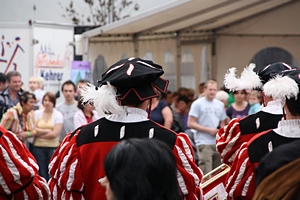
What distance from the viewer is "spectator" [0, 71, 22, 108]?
9031 millimetres

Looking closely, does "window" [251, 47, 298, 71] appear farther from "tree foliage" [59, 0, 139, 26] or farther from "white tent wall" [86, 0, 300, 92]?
"tree foliage" [59, 0, 139, 26]

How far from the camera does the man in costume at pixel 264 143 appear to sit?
363 cm

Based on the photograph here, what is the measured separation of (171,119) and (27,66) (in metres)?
3.71

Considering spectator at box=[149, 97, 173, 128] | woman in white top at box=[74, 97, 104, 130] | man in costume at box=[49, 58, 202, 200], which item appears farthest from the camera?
spectator at box=[149, 97, 173, 128]

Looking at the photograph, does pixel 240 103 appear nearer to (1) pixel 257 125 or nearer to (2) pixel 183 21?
(2) pixel 183 21

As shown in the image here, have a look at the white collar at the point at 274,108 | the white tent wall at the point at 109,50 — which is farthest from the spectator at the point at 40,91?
the white collar at the point at 274,108

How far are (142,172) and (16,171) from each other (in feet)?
5.24

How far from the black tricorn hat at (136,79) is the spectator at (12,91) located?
5.45m

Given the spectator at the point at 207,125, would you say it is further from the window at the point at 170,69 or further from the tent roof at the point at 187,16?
the window at the point at 170,69

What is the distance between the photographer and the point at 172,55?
581 inches

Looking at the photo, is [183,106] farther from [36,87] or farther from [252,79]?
[252,79]

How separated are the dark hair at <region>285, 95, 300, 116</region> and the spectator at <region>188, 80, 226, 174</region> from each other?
5987mm

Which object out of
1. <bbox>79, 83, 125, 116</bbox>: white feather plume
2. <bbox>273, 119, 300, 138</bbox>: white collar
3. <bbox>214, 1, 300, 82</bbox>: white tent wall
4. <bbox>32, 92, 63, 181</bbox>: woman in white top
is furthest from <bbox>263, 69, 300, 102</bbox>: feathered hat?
<bbox>214, 1, 300, 82</bbox>: white tent wall

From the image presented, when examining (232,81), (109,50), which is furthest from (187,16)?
(232,81)
